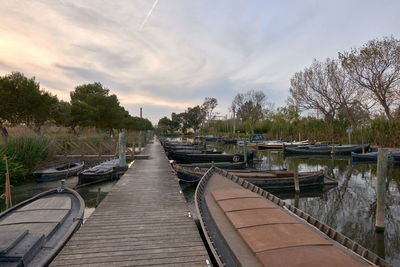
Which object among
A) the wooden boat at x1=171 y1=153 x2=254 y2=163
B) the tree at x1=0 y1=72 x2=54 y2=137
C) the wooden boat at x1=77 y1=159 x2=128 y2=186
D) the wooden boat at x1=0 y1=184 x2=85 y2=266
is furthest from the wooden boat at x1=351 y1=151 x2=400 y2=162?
the tree at x1=0 y1=72 x2=54 y2=137

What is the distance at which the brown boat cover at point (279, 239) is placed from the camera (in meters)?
3.37

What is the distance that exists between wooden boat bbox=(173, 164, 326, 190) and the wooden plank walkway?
501 centimetres

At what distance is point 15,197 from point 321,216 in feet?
46.8

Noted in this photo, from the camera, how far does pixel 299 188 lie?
12.5m

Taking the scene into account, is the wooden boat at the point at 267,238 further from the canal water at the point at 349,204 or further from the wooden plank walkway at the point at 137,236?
the canal water at the point at 349,204

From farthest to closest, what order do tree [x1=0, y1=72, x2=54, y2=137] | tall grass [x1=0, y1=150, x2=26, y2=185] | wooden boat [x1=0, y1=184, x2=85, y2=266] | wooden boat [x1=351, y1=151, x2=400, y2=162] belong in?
wooden boat [x1=351, y1=151, x2=400, y2=162] < tree [x1=0, y1=72, x2=54, y2=137] < tall grass [x1=0, y1=150, x2=26, y2=185] < wooden boat [x1=0, y1=184, x2=85, y2=266]

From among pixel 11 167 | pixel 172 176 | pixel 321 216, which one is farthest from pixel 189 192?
pixel 11 167

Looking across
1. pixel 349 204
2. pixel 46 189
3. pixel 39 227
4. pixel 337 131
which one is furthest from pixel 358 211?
pixel 337 131

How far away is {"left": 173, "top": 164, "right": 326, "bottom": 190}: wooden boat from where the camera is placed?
39.4 ft

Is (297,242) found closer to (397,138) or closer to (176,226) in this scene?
(176,226)

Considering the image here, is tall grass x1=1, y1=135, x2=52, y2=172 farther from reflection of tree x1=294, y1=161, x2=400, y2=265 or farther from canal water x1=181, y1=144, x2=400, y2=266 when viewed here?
reflection of tree x1=294, y1=161, x2=400, y2=265

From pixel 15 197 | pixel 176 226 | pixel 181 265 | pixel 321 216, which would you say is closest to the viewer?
pixel 181 265

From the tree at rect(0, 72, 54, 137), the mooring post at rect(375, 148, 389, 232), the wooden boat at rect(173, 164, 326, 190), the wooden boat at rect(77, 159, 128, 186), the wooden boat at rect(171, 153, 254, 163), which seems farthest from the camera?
the wooden boat at rect(171, 153, 254, 163)

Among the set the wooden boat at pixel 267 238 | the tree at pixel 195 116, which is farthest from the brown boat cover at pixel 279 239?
the tree at pixel 195 116
